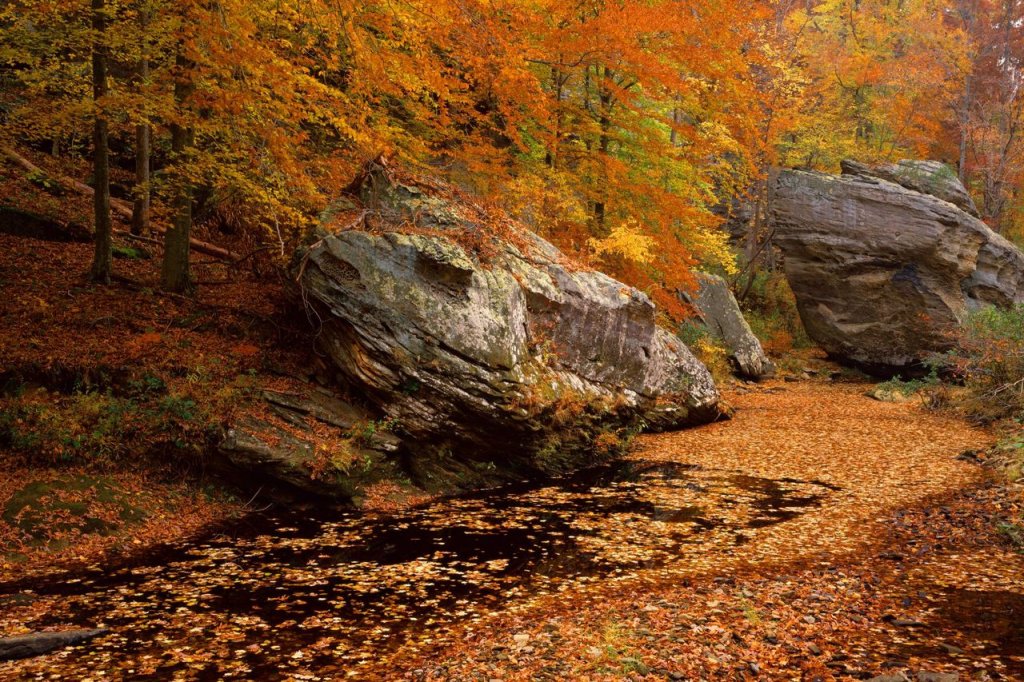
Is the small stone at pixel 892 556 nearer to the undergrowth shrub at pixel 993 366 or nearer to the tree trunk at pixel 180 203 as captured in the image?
the undergrowth shrub at pixel 993 366

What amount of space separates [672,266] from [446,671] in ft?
45.4

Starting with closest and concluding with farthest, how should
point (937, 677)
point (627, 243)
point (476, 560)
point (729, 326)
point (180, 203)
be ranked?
point (937, 677)
point (476, 560)
point (180, 203)
point (627, 243)
point (729, 326)

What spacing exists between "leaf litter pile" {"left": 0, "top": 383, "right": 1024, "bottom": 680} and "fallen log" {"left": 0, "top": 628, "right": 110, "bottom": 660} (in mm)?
144

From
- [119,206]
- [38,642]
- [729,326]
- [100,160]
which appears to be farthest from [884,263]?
[38,642]

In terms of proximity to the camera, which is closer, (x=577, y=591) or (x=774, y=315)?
(x=577, y=591)

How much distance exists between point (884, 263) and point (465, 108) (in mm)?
15950

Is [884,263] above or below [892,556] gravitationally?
above

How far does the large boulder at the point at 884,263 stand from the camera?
22.6 metres

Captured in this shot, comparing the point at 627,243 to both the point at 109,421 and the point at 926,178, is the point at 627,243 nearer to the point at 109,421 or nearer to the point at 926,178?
the point at 109,421

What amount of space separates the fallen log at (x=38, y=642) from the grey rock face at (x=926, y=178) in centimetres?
2666

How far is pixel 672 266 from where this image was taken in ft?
56.7

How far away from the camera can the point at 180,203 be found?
12.1 m

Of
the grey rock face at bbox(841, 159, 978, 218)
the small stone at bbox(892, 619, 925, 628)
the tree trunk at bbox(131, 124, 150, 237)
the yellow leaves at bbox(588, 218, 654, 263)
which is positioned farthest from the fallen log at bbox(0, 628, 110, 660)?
the grey rock face at bbox(841, 159, 978, 218)

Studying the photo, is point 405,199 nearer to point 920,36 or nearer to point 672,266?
point 672,266
